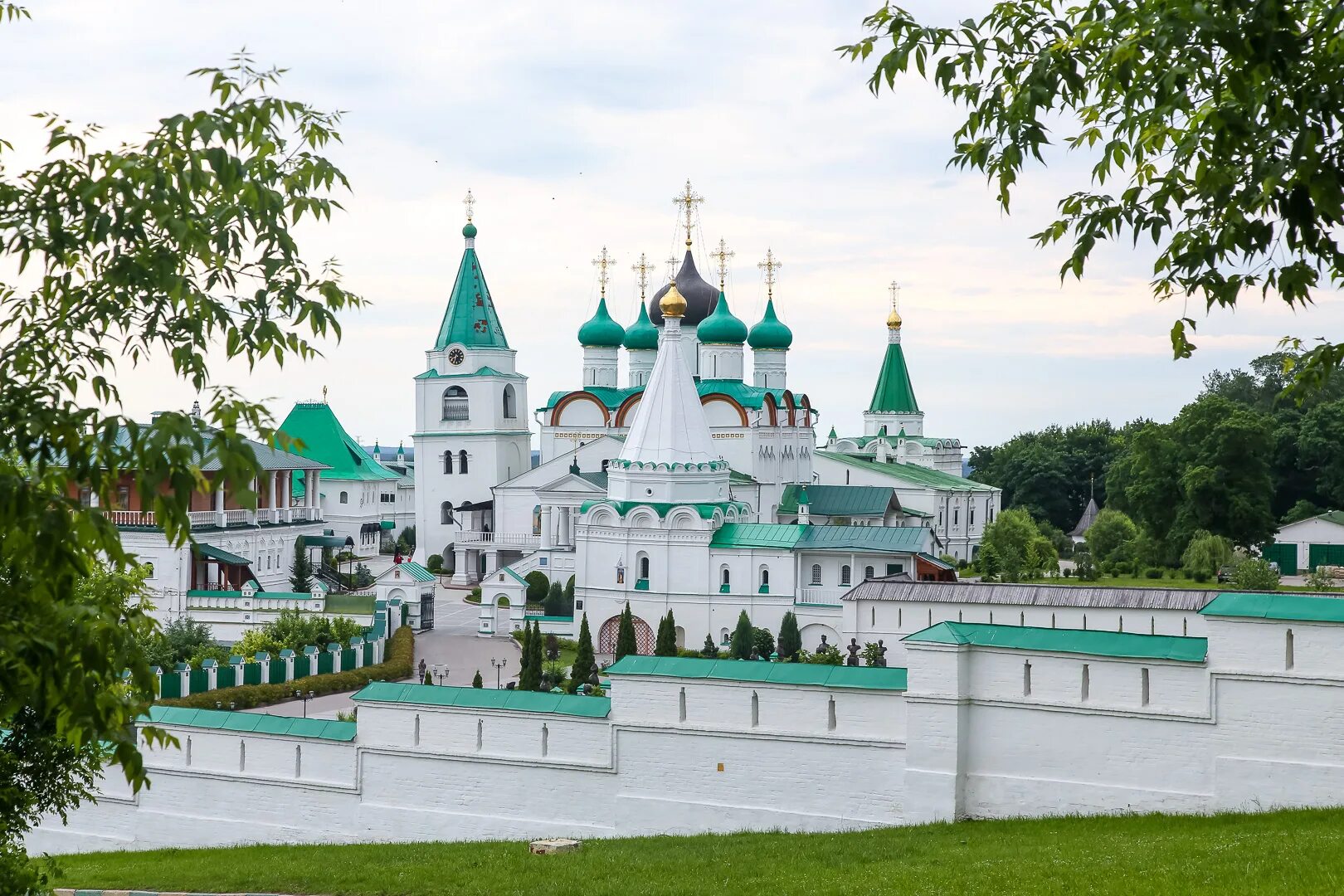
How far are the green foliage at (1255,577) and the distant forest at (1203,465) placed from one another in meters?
4.38

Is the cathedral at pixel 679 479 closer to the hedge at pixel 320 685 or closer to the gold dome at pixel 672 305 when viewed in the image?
the gold dome at pixel 672 305

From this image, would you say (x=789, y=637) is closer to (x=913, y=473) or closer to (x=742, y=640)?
(x=742, y=640)

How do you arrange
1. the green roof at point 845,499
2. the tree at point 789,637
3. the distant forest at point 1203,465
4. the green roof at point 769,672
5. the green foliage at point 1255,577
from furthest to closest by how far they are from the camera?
the green roof at point 845,499, the distant forest at point 1203,465, the green foliage at point 1255,577, the tree at point 789,637, the green roof at point 769,672

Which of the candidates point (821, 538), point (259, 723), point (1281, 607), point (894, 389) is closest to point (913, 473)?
point (894, 389)

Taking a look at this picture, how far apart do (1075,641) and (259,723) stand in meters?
8.21

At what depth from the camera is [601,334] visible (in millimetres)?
44156

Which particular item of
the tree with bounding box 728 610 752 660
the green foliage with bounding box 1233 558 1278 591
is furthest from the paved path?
the green foliage with bounding box 1233 558 1278 591

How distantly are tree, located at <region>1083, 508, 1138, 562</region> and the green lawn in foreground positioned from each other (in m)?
29.3

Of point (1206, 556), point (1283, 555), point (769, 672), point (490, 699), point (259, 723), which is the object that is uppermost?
point (1206, 556)

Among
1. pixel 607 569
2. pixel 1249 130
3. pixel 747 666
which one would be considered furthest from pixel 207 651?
pixel 1249 130

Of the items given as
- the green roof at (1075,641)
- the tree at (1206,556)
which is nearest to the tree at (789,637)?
the tree at (1206,556)

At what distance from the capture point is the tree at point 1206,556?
35.8 meters

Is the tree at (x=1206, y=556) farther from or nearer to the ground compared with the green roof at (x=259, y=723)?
farther from the ground

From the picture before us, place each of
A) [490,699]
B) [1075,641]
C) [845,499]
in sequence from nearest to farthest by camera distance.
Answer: [1075,641] < [490,699] < [845,499]
